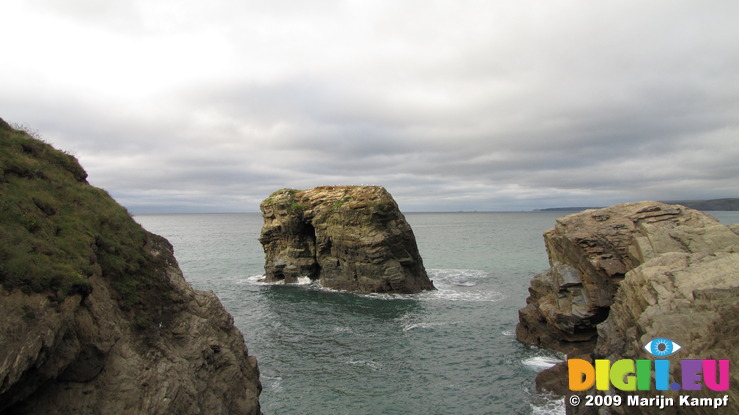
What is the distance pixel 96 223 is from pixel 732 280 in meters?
25.2

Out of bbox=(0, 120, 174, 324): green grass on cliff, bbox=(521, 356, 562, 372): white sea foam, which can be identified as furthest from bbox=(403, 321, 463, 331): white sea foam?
bbox=(0, 120, 174, 324): green grass on cliff

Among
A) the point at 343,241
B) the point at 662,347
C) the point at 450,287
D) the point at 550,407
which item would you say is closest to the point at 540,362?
the point at 550,407

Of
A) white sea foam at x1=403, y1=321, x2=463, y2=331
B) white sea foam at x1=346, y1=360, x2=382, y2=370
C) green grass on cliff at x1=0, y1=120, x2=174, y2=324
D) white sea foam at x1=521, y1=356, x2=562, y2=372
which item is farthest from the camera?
white sea foam at x1=403, y1=321, x2=463, y2=331

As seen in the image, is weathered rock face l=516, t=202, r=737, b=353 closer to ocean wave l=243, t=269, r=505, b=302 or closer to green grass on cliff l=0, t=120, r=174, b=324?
ocean wave l=243, t=269, r=505, b=302

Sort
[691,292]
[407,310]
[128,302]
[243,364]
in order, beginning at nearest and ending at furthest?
[128,302] → [691,292] → [243,364] → [407,310]

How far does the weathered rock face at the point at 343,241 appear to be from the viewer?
185 ft

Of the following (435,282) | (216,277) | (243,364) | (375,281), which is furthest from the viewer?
(216,277)

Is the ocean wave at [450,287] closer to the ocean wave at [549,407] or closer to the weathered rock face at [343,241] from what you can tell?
the weathered rock face at [343,241]

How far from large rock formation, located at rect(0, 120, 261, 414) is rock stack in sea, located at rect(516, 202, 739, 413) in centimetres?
1671

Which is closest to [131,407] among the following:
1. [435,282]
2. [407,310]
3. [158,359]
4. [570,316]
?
[158,359]

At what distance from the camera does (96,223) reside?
57.8 feet

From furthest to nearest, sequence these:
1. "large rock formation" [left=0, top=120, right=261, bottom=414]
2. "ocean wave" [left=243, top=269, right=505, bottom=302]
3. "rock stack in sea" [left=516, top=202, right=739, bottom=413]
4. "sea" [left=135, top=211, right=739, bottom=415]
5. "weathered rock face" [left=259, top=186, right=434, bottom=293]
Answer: "weathered rock face" [left=259, top=186, right=434, bottom=293] < "ocean wave" [left=243, top=269, right=505, bottom=302] < "sea" [left=135, top=211, right=739, bottom=415] < "rock stack in sea" [left=516, top=202, right=739, bottom=413] < "large rock formation" [left=0, top=120, right=261, bottom=414]

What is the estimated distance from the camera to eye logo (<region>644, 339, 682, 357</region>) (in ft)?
49.7

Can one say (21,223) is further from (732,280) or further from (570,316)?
(570,316)
